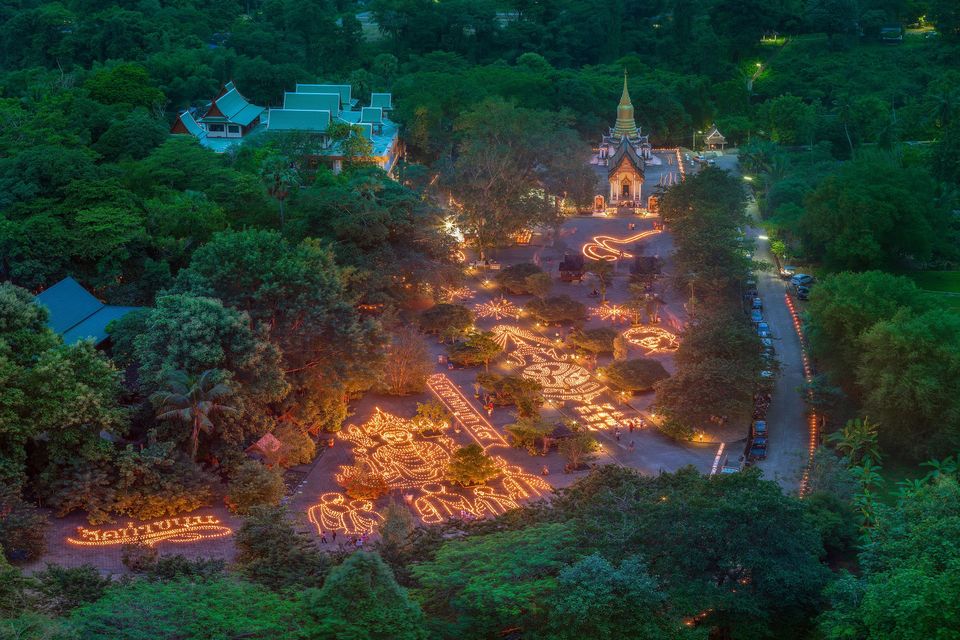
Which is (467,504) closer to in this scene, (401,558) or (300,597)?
(401,558)

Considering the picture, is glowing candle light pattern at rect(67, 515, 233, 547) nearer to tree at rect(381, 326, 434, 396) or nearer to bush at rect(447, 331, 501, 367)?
→ tree at rect(381, 326, 434, 396)

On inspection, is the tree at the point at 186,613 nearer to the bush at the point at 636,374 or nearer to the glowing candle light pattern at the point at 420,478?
the glowing candle light pattern at the point at 420,478

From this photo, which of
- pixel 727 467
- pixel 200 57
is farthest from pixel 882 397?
pixel 200 57

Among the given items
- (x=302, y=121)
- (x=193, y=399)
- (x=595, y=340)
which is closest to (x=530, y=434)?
(x=595, y=340)

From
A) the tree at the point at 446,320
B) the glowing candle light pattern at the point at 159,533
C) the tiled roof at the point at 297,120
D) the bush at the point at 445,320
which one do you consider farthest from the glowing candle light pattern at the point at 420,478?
the tiled roof at the point at 297,120

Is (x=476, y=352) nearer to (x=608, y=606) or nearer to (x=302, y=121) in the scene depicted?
(x=608, y=606)

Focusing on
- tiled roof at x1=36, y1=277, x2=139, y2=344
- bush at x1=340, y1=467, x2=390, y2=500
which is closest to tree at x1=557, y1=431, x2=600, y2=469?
bush at x1=340, y1=467, x2=390, y2=500
